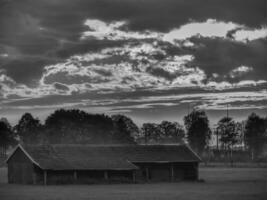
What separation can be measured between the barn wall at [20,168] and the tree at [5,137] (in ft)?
321

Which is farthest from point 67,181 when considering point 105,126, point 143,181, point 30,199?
point 105,126

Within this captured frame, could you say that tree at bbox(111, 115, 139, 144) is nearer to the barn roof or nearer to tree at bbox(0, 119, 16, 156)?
tree at bbox(0, 119, 16, 156)

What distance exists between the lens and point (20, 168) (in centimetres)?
6612

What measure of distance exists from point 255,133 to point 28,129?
66.5m

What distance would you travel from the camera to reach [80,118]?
148625 mm

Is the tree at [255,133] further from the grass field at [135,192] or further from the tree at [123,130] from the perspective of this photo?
the grass field at [135,192]

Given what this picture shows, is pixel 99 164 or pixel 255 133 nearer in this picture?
pixel 99 164

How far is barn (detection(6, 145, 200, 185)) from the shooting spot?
6406cm

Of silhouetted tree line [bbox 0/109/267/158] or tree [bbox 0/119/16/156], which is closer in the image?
silhouetted tree line [bbox 0/109/267/158]

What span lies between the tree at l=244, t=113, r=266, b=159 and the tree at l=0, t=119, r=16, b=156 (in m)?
69.1

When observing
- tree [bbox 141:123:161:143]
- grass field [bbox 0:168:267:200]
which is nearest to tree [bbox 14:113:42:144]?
tree [bbox 141:123:161:143]

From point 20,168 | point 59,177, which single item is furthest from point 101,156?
point 20,168

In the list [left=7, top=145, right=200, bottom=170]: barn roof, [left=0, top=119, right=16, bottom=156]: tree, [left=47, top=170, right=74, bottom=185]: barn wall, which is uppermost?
→ [left=0, top=119, right=16, bottom=156]: tree

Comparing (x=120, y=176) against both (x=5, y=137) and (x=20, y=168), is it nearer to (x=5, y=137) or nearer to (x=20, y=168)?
(x=20, y=168)
